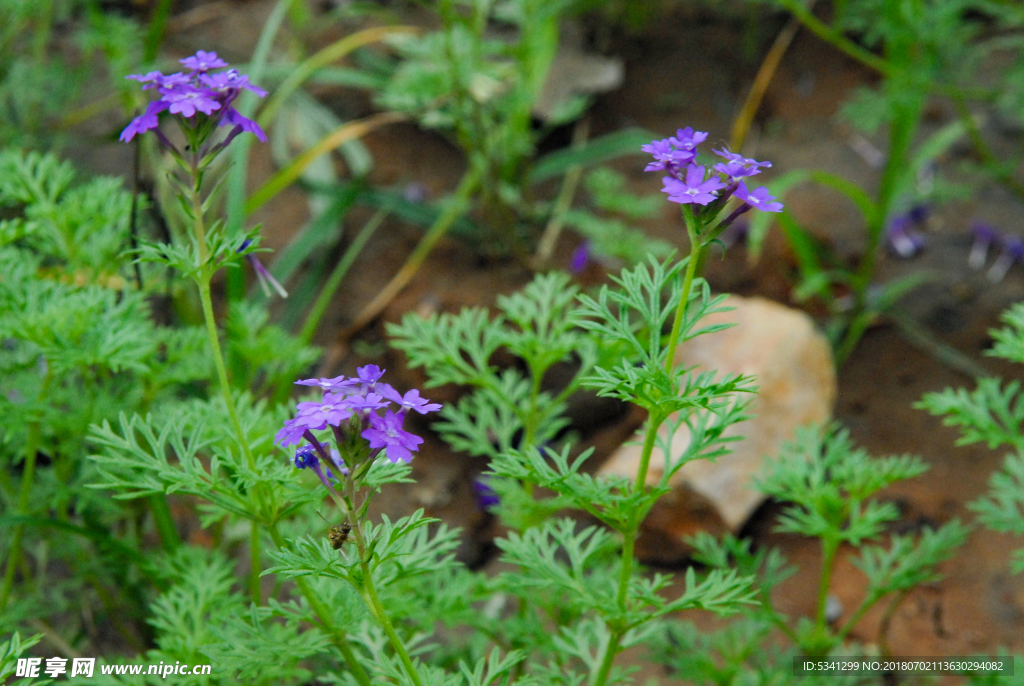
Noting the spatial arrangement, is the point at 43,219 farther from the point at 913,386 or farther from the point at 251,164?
the point at 913,386

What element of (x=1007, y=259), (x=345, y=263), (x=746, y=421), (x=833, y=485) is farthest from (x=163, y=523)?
(x=1007, y=259)

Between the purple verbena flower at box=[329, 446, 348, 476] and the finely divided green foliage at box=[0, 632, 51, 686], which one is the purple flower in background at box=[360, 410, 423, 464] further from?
the finely divided green foliage at box=[0, 632, 51, 686]

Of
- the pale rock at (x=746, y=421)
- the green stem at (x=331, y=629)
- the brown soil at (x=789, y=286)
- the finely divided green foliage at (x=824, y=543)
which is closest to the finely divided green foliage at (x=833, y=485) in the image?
the finely divided green foliage at (x=824, y=543)

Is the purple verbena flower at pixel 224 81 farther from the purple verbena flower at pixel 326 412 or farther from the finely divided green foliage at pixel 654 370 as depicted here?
the finely divided green foliage at pixel 654 370

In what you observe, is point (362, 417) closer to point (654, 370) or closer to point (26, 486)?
point (654, 370)

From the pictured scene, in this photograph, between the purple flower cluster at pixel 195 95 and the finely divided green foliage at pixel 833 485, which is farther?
the finely divided green foliage at pixel 833 485

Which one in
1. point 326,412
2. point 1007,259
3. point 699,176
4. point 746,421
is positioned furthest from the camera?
point 1007,259
